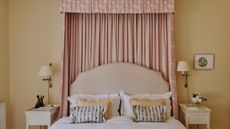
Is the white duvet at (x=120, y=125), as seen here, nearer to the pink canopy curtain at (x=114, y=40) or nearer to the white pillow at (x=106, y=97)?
the white pillow at (x=106, y=97)

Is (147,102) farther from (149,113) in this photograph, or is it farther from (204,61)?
(204,61)

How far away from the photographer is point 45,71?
4.50 m

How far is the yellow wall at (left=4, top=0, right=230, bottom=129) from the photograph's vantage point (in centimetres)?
477

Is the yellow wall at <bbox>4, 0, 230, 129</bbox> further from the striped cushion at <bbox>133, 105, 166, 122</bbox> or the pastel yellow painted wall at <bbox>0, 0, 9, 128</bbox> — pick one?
the striped cushion at <bbox>133, 105, 166, 122</bbox>

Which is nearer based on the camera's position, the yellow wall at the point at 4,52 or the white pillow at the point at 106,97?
the white pillow at the point at 106,97

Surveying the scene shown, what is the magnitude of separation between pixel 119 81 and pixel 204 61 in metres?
1.52

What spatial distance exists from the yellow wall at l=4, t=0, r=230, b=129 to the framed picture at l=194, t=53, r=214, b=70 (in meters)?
0.08

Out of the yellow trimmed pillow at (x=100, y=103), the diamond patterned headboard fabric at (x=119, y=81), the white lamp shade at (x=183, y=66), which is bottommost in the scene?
the yellow trimmed pillow at (x=100, y=103)

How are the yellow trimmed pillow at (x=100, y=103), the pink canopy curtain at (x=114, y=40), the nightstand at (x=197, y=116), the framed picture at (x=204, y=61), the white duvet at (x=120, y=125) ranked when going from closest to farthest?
the white duvet at (x=120, y=125)
the yellow trimmed pillow at (x=100, y=103)
the nightstand at (x=197, y=116)
the pink canopy curtain at (x=114, y=40)
the framed picture at (x=204, y=61)

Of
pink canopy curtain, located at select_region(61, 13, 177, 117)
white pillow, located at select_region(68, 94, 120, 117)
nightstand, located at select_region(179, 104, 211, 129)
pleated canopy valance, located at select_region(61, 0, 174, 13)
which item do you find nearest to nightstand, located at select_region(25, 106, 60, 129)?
white pillow, located at select_region(68, 94, 120, 117)

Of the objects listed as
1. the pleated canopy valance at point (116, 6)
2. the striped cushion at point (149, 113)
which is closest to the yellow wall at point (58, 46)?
the pleated canopy valance at point (116, 6)

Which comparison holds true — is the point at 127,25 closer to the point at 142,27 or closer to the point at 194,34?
the point at 142,27

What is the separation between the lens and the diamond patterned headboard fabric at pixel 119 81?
4516 mm

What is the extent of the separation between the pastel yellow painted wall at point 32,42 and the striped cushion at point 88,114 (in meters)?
0.98
